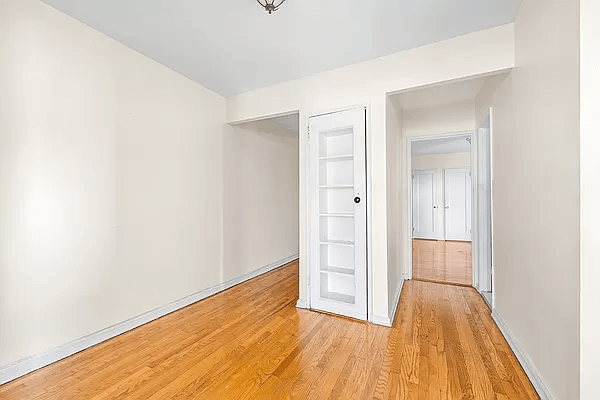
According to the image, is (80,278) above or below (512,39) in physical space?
below

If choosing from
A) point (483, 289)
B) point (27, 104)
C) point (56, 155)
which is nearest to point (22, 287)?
point (56, 155)

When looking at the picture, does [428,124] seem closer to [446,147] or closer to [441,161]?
[446,147]

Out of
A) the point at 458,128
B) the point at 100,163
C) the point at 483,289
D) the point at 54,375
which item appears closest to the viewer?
the point at 54,375

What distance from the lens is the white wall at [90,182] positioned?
1.89m

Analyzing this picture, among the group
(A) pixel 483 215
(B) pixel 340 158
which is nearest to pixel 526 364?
(A) pixel 483 215

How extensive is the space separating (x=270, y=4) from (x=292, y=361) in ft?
8.45

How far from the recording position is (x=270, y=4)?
1.92 meters

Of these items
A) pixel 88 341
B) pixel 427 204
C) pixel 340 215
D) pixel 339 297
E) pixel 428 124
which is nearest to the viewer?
pixel 88 341

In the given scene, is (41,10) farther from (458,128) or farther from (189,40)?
(458,128)

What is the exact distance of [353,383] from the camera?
70.5 inches

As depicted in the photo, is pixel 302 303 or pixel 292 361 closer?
pixel 292 361

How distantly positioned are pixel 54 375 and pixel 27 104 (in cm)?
190

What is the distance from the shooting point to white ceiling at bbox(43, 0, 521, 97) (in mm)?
2029
